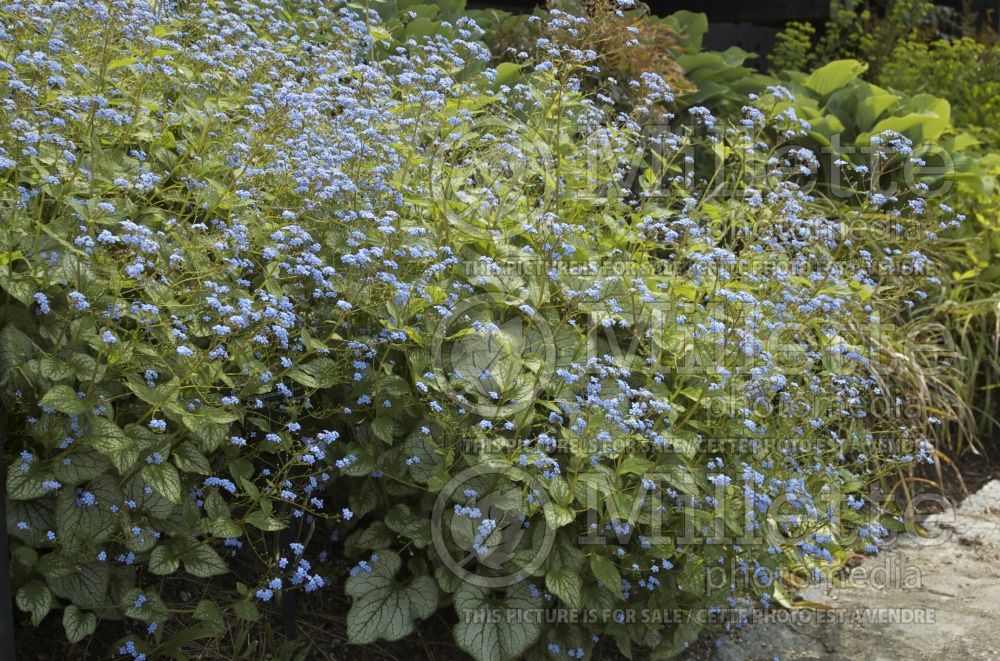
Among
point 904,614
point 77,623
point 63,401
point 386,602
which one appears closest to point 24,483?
point 63,401

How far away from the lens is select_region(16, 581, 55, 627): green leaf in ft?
7.92

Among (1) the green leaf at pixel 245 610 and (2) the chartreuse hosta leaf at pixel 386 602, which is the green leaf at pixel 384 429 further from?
(1) the green leaf at pixel 245 610

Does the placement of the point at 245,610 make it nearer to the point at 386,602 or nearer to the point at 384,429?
the point at 386,602

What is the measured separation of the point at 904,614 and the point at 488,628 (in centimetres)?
167

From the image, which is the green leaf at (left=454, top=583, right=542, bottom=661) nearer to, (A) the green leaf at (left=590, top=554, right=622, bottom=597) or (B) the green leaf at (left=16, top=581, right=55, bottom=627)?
(A) the green leaf at (left=590, top=554, right=622, bottom=597)

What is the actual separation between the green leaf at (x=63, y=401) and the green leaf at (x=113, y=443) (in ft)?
0.17

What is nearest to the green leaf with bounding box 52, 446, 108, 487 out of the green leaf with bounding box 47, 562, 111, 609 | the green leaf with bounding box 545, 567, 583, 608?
the green leaf with bounding box 47, 562, 111, 609

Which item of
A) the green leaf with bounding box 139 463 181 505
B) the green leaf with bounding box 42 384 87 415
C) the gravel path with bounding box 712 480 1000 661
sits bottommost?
the gravel path with bounding box 712 480 1000 661

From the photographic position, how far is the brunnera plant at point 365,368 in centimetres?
248

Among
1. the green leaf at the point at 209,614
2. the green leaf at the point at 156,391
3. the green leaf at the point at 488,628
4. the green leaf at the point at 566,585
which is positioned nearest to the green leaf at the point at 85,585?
the green leaf at the point at 209,614

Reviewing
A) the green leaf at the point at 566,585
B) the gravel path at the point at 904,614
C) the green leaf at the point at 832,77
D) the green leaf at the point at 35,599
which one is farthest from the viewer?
the green leaf at the point at 832,77

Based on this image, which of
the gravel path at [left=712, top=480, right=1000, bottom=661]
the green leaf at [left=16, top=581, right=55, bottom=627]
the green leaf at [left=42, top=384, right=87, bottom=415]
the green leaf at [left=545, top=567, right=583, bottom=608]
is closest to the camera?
the green leaf at [left=42, top=384, right=87, bottom=415]

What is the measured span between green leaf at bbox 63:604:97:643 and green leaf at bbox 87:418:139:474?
39 centimetres

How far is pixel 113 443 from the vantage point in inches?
91.7
